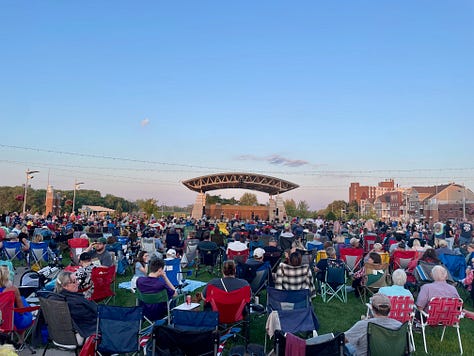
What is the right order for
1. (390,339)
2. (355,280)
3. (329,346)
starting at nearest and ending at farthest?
(329,346)
(390,339)
(355,280)

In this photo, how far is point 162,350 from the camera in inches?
153

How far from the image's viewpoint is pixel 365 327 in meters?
4.09

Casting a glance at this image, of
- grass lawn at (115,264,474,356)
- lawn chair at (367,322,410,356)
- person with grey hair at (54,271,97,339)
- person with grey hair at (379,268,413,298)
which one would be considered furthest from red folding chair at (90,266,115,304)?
lawn chair at (367,322,410,356)

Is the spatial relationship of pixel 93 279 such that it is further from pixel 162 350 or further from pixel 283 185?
pixel 283 185

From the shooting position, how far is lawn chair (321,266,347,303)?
315 inches

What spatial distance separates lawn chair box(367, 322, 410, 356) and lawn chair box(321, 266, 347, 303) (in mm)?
4050

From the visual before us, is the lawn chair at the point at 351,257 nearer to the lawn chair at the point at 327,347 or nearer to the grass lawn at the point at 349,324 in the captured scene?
the grass lawn at the point at 349,324

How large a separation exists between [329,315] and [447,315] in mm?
2222

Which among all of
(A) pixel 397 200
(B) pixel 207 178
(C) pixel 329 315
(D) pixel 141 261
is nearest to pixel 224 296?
(C) pixel 329 315

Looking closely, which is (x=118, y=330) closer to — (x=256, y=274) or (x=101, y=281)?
(x=101, y=281)

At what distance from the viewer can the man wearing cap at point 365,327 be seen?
13.1 feet

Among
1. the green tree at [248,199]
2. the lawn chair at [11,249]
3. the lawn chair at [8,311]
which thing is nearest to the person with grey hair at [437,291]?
the lawn chair at [8,311]

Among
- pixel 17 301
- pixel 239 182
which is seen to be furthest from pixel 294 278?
pixel 239 182

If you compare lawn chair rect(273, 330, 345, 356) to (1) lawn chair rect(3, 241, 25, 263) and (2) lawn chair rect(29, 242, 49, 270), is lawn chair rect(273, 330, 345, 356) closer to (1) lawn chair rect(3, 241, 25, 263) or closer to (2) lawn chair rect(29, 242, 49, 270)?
(2) lawn chair rect(29, 242, 49, 270)
